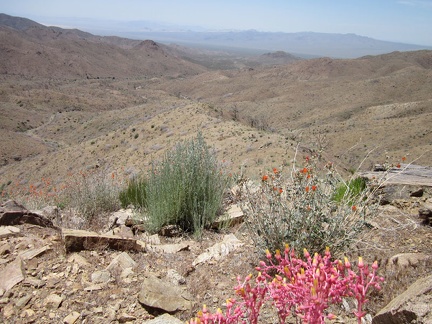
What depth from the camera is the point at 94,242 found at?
3412mm

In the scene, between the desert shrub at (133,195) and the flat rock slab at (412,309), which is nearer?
the flat rock slab at (412,309)

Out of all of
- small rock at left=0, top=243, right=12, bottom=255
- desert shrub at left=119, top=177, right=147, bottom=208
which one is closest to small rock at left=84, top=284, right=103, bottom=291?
small rock at left=0, top=243, right=12, bottom=255

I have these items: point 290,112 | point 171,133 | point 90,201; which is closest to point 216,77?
point 290,112

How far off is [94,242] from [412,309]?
271 cm

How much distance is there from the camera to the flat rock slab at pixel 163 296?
2.54 metres

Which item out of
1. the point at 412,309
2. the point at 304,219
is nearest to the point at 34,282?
the point at 304,219

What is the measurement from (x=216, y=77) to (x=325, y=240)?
309 ft

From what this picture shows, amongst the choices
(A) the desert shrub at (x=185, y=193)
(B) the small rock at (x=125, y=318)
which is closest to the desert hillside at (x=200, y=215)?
(B) the small rock at (x=125, y=318)

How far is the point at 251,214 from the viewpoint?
3139 mm

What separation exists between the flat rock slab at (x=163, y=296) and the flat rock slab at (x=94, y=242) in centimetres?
86

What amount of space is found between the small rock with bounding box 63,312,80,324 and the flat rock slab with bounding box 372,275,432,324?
1.93 m

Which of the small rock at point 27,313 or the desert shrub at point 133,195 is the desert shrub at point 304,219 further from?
the desert shrub at point 133,195

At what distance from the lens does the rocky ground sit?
8.09 ft

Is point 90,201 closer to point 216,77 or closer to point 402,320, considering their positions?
point 402,320
